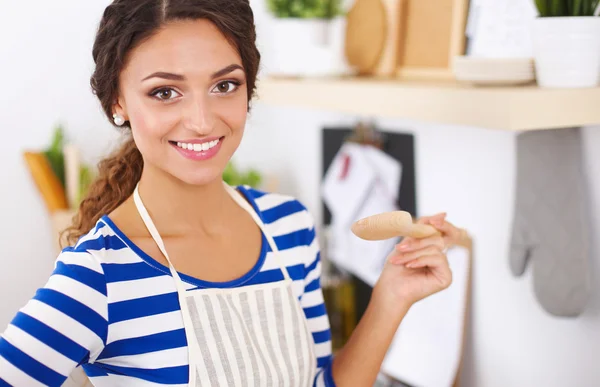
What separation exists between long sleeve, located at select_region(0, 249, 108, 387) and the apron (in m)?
0.11

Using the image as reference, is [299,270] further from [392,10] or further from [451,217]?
[392,10]

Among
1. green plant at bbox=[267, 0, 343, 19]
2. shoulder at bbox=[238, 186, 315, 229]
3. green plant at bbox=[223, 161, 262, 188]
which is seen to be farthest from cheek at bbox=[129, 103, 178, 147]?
green plant at bbox=[223, 161, 262, 188]

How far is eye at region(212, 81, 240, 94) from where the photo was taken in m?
0.95

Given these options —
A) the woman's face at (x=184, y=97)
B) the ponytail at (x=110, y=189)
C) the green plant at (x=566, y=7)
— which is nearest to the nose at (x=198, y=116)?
the woman's face at (x=184, y=97)

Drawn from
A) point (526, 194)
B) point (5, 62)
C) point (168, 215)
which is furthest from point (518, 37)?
point (5, 62)

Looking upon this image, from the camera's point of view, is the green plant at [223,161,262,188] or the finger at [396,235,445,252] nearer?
the finger at [396,235,445,252]

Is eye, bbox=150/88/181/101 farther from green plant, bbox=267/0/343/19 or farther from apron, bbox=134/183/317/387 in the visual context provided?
green plant, bbox=267/0/343/19

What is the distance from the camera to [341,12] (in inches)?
66.4

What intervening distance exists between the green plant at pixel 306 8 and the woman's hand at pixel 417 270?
767mm

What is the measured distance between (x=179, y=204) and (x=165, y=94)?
171mm

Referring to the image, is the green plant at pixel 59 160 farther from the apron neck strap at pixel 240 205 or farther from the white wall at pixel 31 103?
the apron neck strap at pixel 240 205

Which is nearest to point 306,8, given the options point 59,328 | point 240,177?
point 240,177

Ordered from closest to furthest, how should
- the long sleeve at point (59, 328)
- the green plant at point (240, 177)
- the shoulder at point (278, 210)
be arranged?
the long sleeve at point (59, 328) → the shoulder at point (278, 210) → the green plant at point (240, 177)

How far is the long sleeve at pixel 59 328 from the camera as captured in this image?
0.80 meters
